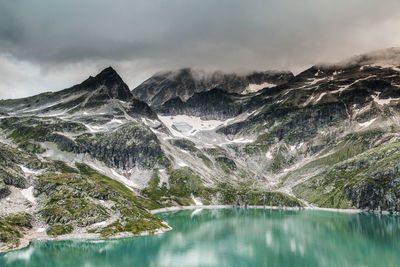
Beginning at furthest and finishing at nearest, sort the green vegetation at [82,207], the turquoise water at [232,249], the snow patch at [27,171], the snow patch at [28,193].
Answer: the snow patch at [27,171] → the snow patch at [28,193] → the green vegetation at [82,207] → the turquoise water at [232,249]

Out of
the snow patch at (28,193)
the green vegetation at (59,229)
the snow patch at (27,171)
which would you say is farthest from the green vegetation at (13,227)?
the snow patch at (27,171)

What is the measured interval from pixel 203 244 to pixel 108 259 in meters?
38.8

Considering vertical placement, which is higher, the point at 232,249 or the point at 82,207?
the point at 82,207

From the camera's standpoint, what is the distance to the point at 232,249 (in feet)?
400

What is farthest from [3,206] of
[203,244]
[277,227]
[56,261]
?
[277,227]

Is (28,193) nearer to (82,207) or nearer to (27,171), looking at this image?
(82,207)

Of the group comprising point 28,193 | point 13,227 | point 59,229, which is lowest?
point 59,229

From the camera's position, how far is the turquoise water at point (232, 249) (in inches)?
4048

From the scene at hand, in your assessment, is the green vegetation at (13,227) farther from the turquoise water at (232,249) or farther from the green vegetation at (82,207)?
the green vegetation at (82,207)

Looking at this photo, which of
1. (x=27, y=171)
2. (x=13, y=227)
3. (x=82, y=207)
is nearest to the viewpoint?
(x=13, y=227)

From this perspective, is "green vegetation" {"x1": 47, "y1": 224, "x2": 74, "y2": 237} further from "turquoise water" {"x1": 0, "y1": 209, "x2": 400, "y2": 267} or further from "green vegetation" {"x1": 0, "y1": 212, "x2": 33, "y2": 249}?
"green vegetation" {"x1": 0, "y1": 212, "x2": 33, "y2": 249}

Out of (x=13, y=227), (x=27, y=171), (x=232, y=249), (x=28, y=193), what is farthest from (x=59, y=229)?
(x=232, y=249)

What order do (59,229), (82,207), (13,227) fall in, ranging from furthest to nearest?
(82,207), (59,229), (13,227)

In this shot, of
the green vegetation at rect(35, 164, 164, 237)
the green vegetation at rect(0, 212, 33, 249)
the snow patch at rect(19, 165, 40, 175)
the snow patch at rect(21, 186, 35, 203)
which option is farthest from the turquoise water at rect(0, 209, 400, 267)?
the snow patch at rect(19, 165, 40, 175)
